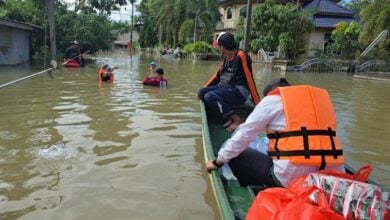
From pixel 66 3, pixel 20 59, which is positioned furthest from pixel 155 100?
pixel 66 3

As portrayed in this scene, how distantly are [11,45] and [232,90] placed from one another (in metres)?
17.9

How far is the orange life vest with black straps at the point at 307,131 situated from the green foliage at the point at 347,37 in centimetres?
3018

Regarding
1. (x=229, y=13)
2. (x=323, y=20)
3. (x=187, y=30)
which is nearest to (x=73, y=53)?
(x=323, y=20)

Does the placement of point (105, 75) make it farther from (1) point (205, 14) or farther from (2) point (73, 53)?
(1) point (205, 14)

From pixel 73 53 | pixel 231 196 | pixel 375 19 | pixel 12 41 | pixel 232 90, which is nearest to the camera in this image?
pixel 231 196

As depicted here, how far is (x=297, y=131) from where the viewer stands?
324 cm

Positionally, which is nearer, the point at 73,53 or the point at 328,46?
the point at 73,53

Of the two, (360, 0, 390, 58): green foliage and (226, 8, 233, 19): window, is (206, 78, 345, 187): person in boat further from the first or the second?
(226, 8, 233, 19): window

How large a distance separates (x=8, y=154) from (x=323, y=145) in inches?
200

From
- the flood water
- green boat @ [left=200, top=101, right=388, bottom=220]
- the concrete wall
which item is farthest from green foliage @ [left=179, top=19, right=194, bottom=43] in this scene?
green boat @ [left=200, top=101, right=388, bottom=220]

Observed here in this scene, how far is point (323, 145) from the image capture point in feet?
10.6

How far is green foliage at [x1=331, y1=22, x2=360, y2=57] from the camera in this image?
31.2 meters

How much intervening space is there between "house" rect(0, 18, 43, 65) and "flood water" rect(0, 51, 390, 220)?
8.95m

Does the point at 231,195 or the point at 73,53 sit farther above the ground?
the point at 73,53
